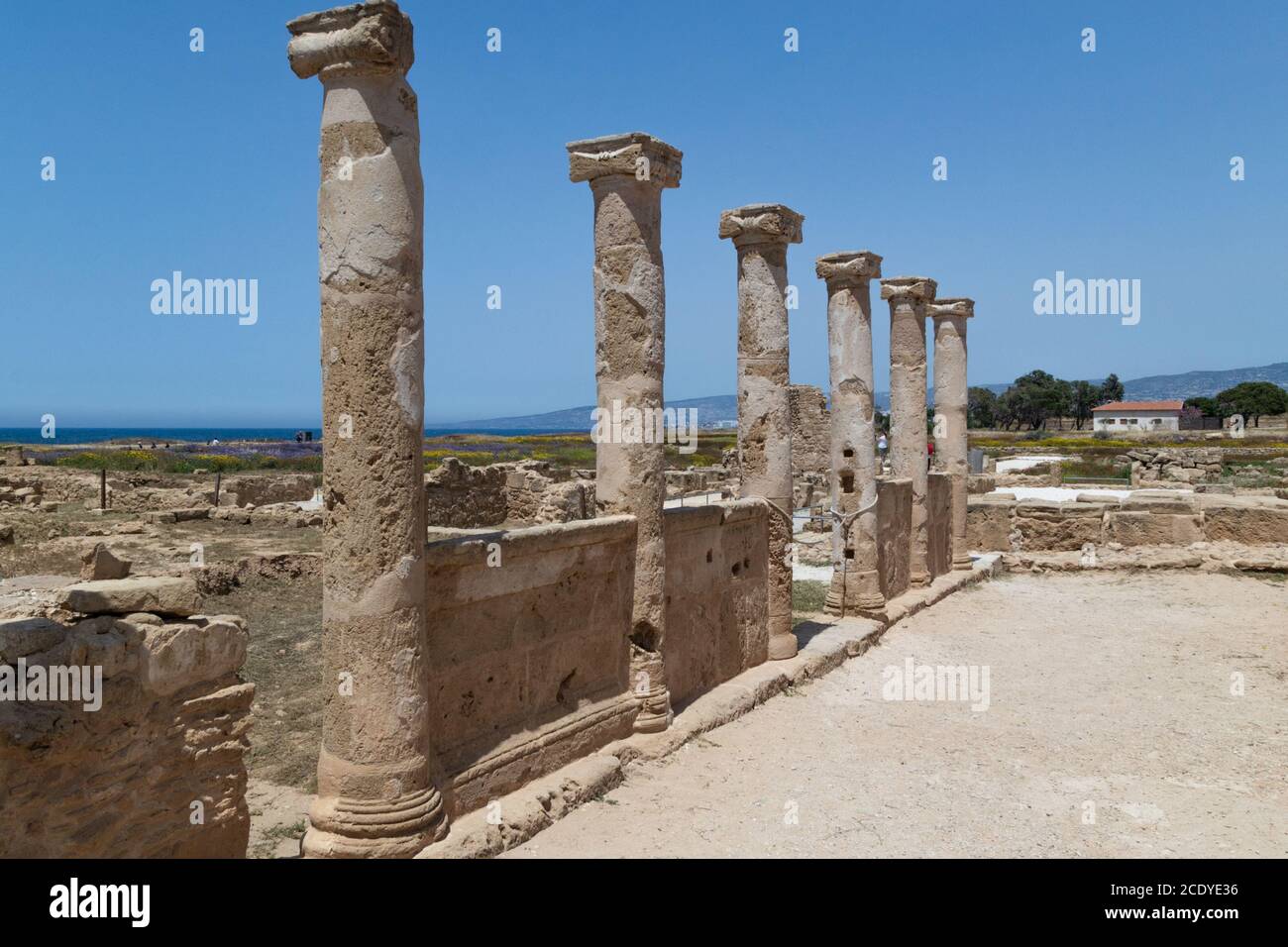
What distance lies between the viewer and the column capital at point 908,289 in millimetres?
13578

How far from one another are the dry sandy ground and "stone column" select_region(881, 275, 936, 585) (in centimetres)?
270

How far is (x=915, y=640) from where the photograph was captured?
1102 centimetres

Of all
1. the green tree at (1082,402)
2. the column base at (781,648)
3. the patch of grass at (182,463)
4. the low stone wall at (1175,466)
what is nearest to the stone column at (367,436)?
the column base at (781,648)

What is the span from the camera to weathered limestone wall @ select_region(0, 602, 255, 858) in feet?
12.8

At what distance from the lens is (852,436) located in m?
11.8

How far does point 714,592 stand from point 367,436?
426 centimetres

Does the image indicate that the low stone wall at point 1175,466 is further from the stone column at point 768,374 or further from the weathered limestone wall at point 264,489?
the weathered limestone wall at point 264,489

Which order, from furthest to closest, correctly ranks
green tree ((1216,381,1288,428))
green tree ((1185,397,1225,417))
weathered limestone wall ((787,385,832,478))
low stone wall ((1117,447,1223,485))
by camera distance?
green tree ((1185,397,1225,417)) → green tree ((1216,381,1288,428)) → weathered limestone wall ((787,385,832,478)) → low stone wall ((1117,447,1223,485))

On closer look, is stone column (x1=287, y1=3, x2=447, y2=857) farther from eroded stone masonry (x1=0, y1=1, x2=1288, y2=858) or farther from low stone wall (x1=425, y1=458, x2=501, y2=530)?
low stone wall (x1=425, y1=458, x2=501, y2=530)

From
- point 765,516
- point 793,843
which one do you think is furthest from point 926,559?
point 793,843

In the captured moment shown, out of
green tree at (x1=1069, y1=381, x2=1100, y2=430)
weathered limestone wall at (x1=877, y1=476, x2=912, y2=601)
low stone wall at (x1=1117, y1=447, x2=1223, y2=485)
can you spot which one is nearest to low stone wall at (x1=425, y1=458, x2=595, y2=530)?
weathered limestone wall at (x1=877, y1=476, x2=912, y2=601)

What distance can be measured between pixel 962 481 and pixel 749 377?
23.7 feet

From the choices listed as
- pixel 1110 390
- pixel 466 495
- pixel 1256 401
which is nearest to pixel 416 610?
pixel 466 495
